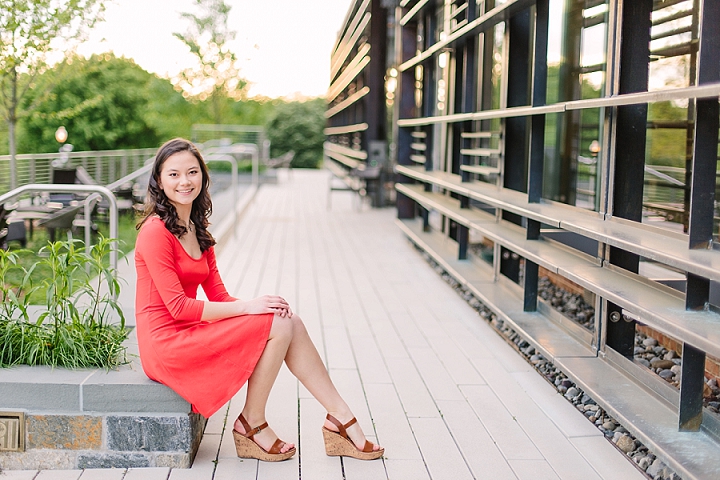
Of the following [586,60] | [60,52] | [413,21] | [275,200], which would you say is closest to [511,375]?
[586,60]

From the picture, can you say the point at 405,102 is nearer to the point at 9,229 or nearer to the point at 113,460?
the point at 9,229

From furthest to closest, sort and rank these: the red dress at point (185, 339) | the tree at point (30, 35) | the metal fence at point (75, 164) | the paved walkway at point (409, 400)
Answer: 1. the metal fence at point (75, 164)
2. the tree at point (30, 35)
3. the paved walkway at point (409, 400)
4. the red dress at point (185, 339)

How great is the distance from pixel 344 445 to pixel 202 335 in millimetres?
667

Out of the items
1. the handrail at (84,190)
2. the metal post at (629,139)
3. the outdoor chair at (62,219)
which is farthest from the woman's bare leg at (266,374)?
the outdoor chair at (62,219)

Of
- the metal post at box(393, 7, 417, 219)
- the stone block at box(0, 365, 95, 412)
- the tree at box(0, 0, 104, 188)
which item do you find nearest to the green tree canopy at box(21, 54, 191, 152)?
the tree at box(0, 0, 104, 188)

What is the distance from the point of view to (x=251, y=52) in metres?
25.7

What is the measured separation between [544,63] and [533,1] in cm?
41

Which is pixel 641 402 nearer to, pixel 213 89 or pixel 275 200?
pixel 275 200

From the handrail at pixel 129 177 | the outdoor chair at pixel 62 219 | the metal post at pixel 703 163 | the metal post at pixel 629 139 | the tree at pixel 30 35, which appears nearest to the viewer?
the metal post at pixel 703 163

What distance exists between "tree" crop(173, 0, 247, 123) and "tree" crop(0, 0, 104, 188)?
17.4m

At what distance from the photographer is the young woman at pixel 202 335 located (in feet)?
8.77

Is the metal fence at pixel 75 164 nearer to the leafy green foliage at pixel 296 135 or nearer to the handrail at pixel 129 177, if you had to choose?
the handrail at pixel 129 177

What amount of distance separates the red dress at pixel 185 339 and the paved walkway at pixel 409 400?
315 millimetres

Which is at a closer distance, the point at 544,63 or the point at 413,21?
the point at 544,63
